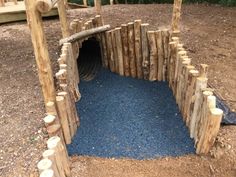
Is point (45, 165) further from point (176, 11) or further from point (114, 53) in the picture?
point (176, 11)

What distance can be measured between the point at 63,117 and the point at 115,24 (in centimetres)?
440

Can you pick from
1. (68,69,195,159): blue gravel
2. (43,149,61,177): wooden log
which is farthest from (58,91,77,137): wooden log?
(43,149,61,177): wooden log

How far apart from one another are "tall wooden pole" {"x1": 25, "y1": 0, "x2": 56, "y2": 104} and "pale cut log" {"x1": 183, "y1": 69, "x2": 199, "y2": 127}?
2.06 m

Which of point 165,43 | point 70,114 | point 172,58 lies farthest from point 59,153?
point 165,43

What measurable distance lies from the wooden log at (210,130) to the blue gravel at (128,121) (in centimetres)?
30

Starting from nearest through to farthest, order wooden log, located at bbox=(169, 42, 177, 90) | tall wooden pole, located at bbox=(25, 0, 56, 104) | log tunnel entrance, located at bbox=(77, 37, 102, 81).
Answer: tall wooden pole, located at bbox=(25, 0, 56, 104)
wooden log, located at bbox=(169, 42, 177, 90)
log tunnel entrance, located at bbox=(77, 37, 102, 81)

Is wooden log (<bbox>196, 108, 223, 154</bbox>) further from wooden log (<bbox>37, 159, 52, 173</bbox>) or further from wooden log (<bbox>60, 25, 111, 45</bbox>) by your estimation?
wooden log (<bbox>60, 25, 111, 45</bbox>)

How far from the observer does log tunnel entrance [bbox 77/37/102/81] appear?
7.07 meters

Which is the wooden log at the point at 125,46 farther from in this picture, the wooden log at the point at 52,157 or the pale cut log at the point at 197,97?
the wooden log at the point at 52,157

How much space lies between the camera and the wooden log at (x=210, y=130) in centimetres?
397

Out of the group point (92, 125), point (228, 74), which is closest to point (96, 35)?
point (92, 125)

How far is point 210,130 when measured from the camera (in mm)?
Answer: 4105

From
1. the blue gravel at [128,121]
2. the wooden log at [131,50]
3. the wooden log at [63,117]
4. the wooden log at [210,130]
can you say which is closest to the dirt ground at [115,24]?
the wooden log at [210,130]

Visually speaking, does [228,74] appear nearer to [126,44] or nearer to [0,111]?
[126,44]
